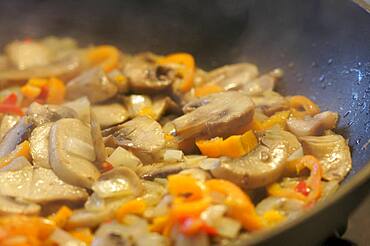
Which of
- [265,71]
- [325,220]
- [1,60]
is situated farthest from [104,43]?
[325,220]

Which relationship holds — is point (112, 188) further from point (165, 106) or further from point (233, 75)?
point (233, 75)

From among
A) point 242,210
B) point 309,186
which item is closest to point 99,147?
point 242,210

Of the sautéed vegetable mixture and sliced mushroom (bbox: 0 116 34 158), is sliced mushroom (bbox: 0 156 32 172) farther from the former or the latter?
sliced mushroom (bbox: 0 116 34 158)

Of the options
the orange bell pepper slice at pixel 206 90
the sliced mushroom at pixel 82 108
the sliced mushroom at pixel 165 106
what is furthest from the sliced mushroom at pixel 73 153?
the orange bell pepper slice at pixel 206 90

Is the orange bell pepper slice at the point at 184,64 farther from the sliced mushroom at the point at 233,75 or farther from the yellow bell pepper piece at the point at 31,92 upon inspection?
the yellow bell pepper piece at the point at 31,92

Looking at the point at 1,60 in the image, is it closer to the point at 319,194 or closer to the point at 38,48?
the point at 38,48

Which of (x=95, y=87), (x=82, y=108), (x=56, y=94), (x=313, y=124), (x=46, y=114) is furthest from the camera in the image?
(x=56, y=94)

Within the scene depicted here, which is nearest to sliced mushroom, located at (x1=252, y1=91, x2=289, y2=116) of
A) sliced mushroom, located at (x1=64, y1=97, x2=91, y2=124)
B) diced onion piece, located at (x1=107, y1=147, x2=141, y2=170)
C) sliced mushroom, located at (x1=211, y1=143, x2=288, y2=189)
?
sliced mushroom, located at (x1=211, y1=143, x2=288, y2=189)
